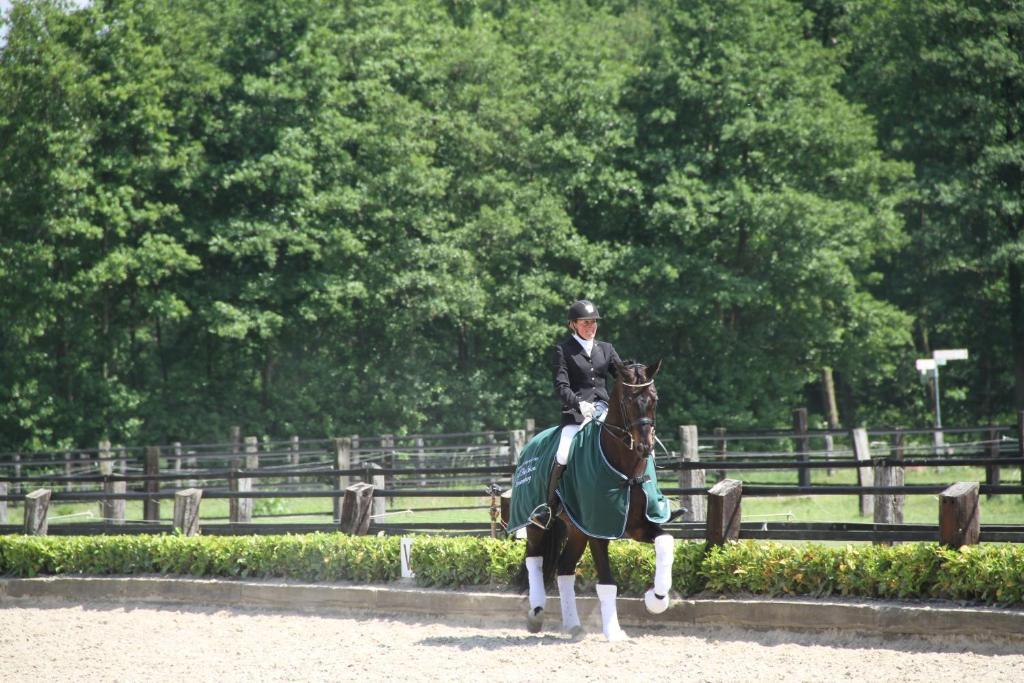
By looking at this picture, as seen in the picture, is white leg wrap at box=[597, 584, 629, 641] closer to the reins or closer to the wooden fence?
the reins

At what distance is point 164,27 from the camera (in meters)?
32.8

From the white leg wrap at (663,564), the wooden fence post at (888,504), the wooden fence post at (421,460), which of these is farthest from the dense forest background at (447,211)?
the white leg wrap at (663,564)

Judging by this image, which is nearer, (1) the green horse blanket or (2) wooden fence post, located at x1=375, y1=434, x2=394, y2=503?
(1) the green horse blanket

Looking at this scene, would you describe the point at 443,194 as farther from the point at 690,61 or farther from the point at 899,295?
the point at 899,295

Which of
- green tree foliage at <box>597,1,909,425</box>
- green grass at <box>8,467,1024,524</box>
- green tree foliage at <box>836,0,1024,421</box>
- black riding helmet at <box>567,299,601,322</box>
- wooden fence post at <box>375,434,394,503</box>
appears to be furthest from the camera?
green tree foliage at <box>836,0,1024,421</box>

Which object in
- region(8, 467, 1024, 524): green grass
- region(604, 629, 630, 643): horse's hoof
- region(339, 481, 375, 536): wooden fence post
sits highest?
region(339, 481, 375, 536): wooden fence post

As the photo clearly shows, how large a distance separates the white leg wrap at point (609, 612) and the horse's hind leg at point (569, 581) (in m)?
0.31

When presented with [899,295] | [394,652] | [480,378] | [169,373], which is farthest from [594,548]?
[899,295]

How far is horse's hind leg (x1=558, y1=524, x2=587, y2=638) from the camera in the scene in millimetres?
9869

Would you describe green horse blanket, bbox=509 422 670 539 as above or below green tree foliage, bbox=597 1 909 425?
below

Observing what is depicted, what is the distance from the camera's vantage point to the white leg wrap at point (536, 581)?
10.0 metres

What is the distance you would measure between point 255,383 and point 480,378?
643cm

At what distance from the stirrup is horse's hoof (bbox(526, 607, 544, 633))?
0.70m

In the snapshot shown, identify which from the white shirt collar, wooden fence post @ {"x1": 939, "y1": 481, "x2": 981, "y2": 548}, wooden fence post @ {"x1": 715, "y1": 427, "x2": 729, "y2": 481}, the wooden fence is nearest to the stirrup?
the wooden fence
